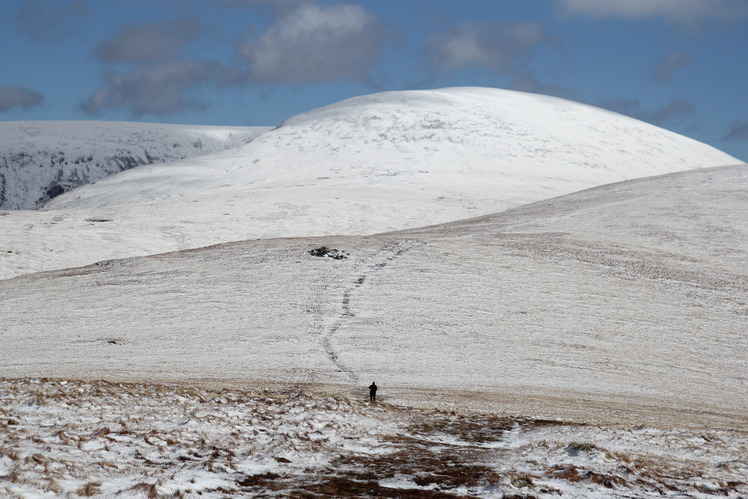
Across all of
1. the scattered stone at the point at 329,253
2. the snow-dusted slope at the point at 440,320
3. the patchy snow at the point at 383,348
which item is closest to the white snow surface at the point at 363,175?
the patchy snow at the point at 383,348

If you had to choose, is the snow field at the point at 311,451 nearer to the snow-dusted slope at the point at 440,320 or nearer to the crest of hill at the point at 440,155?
the snow-dusted slope at the point at 440,320

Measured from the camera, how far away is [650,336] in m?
30.5

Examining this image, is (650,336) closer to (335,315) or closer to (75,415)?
(335,315)

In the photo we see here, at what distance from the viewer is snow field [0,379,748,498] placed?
10.4 m

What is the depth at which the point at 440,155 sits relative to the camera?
11200cm

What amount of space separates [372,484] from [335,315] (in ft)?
66.1

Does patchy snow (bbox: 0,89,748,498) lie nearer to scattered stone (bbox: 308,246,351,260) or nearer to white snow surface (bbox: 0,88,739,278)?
scattered stone (bbox: 308,246,351,260)

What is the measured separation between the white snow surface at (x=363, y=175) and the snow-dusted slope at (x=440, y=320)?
52.7ft

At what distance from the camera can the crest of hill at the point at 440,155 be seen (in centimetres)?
9794

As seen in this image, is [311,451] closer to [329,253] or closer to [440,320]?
[440,320]

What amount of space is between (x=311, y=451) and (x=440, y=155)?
333 feet

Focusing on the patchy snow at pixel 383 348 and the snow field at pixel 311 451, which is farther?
the patchy snow at pixel 383 348

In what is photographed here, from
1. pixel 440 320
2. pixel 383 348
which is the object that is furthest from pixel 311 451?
pixel 440 320

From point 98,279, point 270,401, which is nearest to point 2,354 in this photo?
point 98,279
